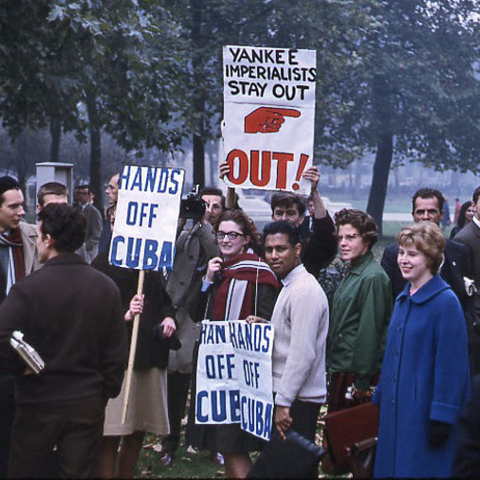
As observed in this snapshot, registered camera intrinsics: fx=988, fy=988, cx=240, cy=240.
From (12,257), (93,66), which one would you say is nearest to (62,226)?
(12,257)

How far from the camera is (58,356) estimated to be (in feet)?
16.8

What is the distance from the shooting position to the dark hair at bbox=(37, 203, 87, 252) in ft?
17.4

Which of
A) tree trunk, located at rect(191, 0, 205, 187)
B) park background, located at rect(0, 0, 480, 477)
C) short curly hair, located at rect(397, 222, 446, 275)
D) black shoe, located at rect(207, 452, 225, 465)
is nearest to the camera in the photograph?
short curly hair, located at rect(397, 222, 446, 275)

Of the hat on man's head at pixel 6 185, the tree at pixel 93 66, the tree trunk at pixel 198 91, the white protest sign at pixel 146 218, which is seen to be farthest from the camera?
the tree trunk at pixel 198 91

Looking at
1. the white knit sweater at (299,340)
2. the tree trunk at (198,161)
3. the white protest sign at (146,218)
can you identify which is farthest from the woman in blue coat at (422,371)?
the tree trunk at (198,161)

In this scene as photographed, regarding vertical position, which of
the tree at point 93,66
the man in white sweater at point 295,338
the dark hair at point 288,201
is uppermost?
the tree at point 93,66

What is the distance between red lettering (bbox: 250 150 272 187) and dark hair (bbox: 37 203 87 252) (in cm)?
211

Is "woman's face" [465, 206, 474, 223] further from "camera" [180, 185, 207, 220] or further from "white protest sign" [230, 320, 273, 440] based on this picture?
"white protest sign" [230, 320, 273, 440]

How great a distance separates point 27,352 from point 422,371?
2.05 m

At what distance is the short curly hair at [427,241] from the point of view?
5.39 meters

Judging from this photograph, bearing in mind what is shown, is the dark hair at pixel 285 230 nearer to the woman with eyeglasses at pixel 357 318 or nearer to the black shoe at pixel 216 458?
the woman with eyeglasses at pixel 357 318

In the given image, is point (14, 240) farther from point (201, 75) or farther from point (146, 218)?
point (201, 75)

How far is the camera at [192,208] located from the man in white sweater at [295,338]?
1.53m

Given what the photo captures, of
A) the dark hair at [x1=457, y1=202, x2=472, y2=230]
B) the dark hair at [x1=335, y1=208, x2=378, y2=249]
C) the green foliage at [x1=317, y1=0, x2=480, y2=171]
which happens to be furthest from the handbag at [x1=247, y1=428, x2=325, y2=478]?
the green foliage at [x1=317, y1=0, x2=480, y2=171]
